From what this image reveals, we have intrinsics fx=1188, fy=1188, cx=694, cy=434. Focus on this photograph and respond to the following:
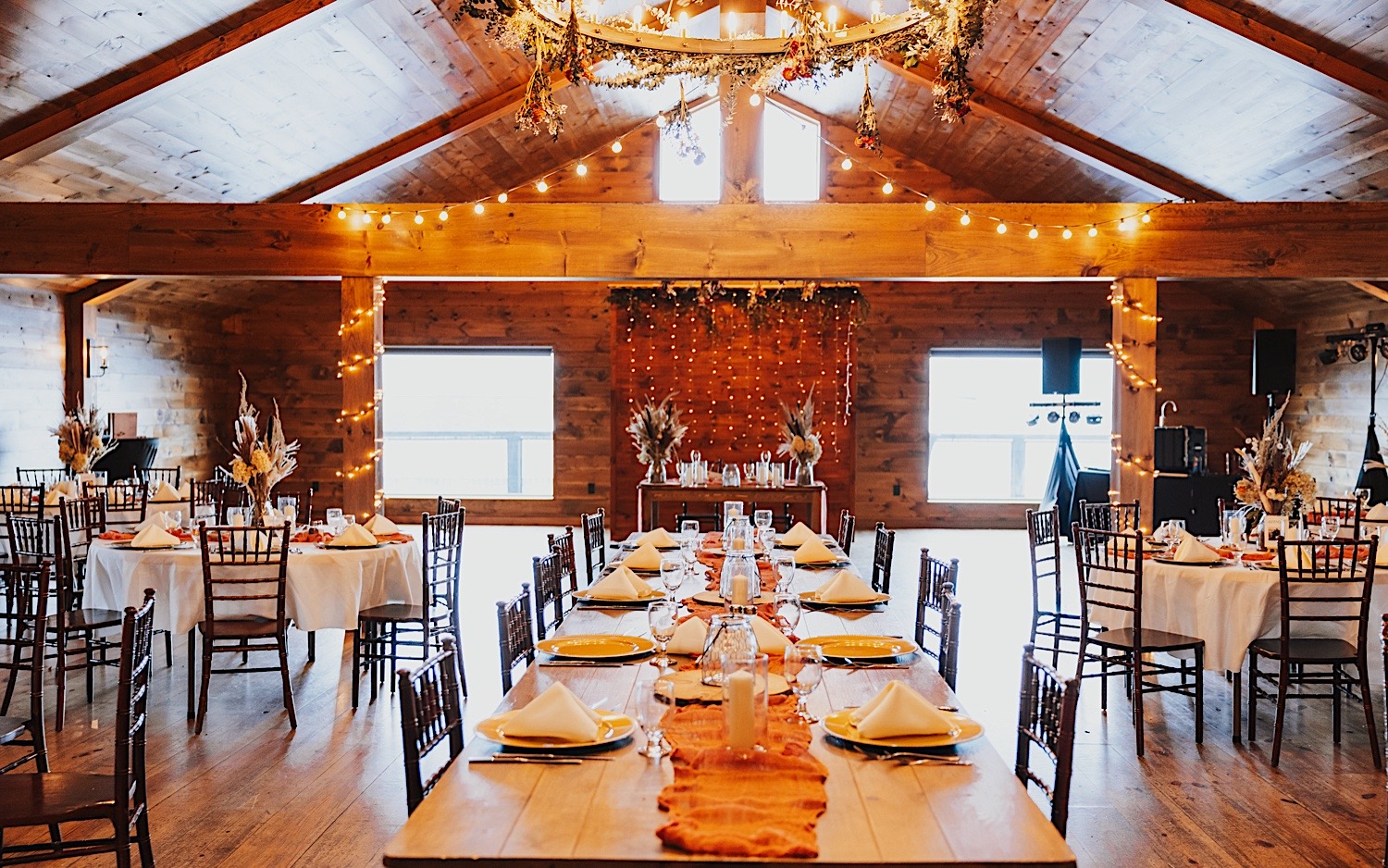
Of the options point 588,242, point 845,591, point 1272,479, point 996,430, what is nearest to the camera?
point 845,591

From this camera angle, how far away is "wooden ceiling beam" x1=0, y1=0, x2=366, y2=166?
7.05 m

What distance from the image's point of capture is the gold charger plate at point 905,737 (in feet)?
7.67

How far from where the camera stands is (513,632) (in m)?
3.37

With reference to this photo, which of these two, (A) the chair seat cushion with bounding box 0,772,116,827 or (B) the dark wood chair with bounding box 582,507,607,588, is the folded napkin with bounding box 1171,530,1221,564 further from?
(A) the chair seat cushion with bounding box 0,772,116,827

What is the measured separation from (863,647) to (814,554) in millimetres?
1785

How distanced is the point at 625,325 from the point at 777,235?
196 inches

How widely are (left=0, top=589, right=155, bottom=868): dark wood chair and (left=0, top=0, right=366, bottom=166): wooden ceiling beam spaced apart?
16.4 feet

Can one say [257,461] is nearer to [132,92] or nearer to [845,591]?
[132,92]

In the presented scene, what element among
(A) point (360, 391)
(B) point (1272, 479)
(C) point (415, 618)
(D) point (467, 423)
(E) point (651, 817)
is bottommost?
(C) point (415, 618)

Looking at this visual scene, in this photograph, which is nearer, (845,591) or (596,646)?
(596,646)

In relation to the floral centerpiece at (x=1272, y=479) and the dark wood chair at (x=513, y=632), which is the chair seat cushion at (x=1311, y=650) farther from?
the dark wood chair at (x=513, y=632)

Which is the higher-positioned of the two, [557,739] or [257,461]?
[257,461]

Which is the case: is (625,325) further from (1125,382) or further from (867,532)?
(1125,382)

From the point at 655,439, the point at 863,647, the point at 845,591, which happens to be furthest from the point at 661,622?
the point at 655,439
